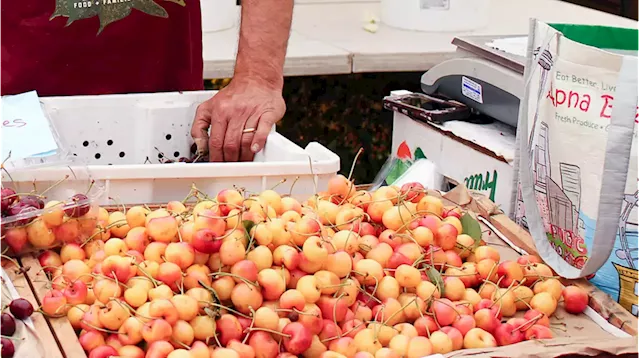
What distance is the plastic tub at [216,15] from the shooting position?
292cm

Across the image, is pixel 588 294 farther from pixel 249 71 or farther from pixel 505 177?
pixel 249 71

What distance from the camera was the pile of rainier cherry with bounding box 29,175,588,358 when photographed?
1.01 meters

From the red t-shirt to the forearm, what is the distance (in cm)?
18

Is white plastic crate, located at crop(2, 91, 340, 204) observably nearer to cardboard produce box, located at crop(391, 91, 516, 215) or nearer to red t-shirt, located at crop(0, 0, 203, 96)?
red t-shirt, located at crop(0, 0, 203, 96)

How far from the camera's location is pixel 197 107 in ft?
5.85

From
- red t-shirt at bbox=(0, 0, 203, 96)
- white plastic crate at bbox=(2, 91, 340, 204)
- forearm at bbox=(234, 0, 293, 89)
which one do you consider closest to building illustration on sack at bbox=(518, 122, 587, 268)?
white plastic crate at bbox=(2, 91, 340, 204)

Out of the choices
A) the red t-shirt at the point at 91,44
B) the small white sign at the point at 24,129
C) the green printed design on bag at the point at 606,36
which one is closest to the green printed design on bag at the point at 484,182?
the green printed design on bag at the point at 606,36

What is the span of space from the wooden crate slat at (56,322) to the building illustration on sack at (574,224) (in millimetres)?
710

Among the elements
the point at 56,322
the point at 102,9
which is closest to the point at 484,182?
the point at 102,9

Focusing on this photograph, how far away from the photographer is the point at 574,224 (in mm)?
1241

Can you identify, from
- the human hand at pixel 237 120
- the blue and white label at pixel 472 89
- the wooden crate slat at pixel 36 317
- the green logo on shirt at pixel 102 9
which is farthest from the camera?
the blue and white label at pixel 472 89

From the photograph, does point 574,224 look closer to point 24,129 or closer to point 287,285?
point 287,285

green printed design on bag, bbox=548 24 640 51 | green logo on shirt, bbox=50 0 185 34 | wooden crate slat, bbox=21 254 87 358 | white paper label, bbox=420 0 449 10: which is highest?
green printed design on bag, bbox=548 24 640 51

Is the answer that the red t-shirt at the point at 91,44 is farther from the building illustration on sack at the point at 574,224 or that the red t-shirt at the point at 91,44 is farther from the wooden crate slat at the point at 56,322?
the building illustration on sack at the point at 574,224
